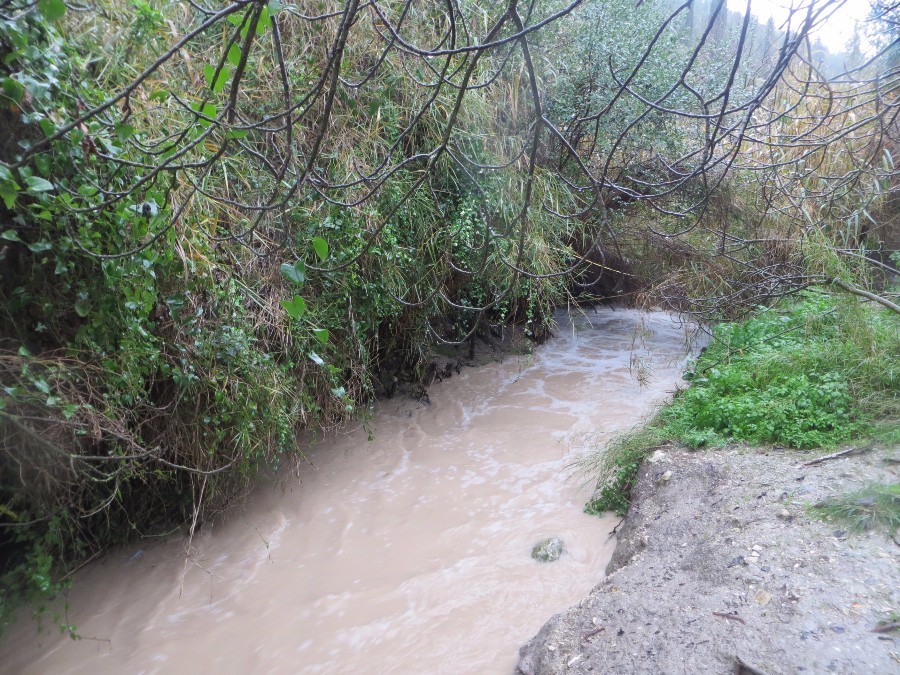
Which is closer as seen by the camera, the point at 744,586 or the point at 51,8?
the point at 51,8

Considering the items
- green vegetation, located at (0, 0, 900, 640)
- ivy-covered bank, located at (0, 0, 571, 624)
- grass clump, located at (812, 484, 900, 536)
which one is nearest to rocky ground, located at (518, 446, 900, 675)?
grass clump, located at (812, 484, 900, 536)

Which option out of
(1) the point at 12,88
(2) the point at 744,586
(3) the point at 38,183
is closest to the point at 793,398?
(2) the point at 744,586

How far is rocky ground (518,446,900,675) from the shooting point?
206 centimetres

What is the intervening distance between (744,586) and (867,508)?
0.69 metres

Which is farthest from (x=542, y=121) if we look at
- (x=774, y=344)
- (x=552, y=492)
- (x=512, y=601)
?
(x=774, y=344)

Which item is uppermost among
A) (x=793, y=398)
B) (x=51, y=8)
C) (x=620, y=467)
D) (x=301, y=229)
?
(x=51, y=8)

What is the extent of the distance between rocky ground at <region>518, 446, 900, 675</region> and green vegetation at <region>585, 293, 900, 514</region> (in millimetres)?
273

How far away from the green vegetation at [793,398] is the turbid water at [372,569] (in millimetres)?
433

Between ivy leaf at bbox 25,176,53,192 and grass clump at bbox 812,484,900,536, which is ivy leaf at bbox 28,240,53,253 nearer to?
ivy leaf at bbox 25,176,53,192

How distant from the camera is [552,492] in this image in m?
4.20

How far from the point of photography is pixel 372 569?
143 inches

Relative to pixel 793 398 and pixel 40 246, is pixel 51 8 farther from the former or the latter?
pixel 793 398

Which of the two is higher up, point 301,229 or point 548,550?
point 301,229

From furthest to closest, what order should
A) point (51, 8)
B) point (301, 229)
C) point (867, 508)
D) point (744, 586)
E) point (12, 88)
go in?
point (301, 229), point (867, 508), point (744, 586), point (12, 88), point (51, 8)
